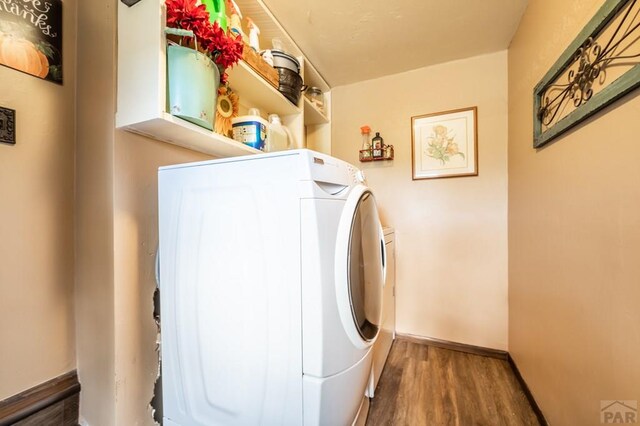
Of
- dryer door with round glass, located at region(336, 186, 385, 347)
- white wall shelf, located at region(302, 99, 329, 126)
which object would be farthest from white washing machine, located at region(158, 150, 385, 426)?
white wall shelf, located at region(302, 99, 329, 126)

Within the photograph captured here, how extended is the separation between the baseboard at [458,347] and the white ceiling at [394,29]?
2279 millimetres

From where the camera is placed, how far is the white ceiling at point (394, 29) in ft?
4.63

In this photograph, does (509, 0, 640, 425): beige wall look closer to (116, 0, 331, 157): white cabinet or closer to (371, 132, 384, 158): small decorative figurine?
(371, 132, 384, 158): small decorative figurine

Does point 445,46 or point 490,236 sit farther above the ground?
point 445,46

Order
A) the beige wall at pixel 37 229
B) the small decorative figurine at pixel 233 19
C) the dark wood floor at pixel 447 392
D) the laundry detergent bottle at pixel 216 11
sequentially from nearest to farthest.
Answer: the beige wall at pixel 37 229 → the laundry detergent bottle at pixel 216 11 → the small decorative figurine at pixel 233 19 → the dark wood floor at pixel 447 392

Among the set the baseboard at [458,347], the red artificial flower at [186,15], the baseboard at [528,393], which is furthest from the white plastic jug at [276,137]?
the baseboard at [528,393]

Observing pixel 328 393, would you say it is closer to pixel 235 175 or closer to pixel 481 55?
pixel 235 175

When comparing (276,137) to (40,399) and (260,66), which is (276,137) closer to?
(260,66)

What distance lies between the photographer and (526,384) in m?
1.47

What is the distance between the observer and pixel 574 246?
998 millimetres

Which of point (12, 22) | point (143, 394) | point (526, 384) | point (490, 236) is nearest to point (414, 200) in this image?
point (490, 236)

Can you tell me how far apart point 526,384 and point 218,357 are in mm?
1797

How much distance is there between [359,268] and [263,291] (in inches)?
13.9

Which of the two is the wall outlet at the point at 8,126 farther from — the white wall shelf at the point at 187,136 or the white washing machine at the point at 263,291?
the white washing machine at the point at 263,291
